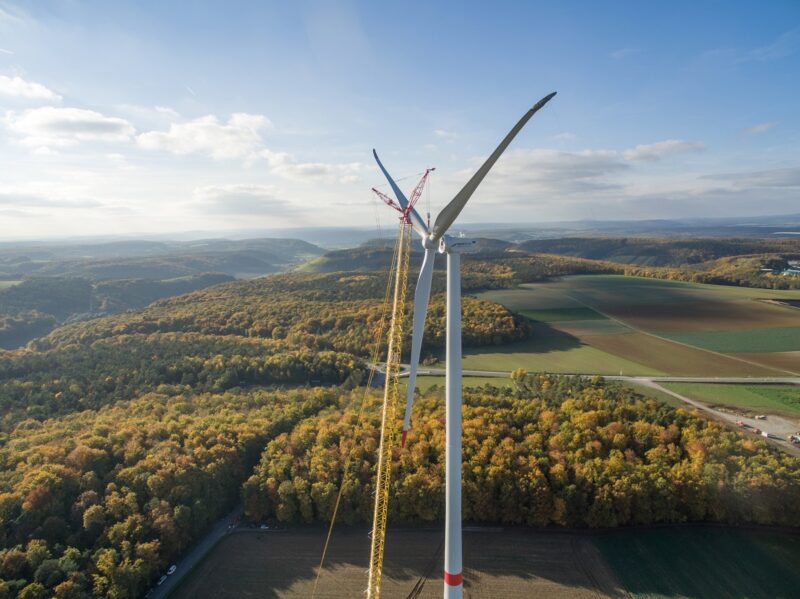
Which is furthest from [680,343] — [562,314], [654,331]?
[562,314]

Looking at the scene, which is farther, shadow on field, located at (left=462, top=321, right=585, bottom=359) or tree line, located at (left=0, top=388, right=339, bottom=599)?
shadow on field, located at (left=462, top=321, right=585, bottom=359)

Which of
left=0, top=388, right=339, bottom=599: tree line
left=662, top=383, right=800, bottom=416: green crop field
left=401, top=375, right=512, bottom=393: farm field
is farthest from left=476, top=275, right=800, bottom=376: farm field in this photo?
left=0, top=388, right=339, bottom=599: tree line

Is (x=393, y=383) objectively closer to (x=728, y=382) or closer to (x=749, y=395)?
(x=749, y=395)

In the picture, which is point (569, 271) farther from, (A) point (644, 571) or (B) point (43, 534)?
(B) point (43, 534)

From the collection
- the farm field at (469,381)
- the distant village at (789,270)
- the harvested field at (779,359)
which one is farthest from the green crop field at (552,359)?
the distant village at (789,270)

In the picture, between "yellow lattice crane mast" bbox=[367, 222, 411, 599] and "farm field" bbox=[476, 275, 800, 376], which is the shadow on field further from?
"yellow lattice crane mast" bbox=[367, 222, 411, 599]

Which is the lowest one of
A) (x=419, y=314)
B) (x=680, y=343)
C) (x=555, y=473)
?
(x=555, y=473)
